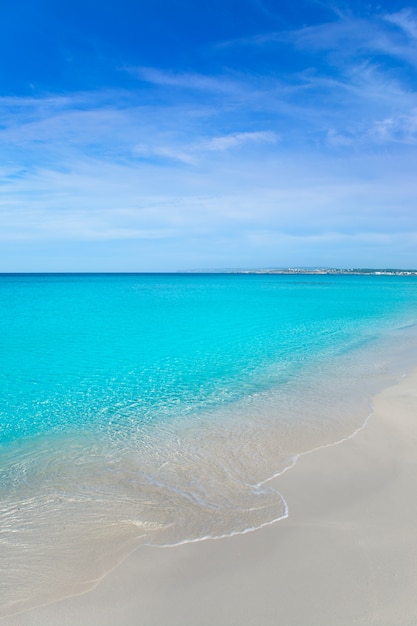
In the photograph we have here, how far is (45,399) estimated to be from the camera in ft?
35.3

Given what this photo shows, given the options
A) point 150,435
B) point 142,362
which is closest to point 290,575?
point 150,435

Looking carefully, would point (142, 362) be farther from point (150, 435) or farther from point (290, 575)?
point (290, 575)

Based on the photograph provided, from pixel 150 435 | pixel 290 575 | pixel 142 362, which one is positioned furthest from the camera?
pixel 142 362

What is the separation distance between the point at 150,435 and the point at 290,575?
4406mm

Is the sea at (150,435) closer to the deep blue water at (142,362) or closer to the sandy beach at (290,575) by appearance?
the deep blue water at (142,362)

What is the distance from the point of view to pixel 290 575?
14.2ft

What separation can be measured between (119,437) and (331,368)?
310 inches

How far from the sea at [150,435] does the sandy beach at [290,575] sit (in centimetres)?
23

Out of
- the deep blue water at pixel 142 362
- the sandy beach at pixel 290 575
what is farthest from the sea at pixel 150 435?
the sandy beach at pixel 290 575

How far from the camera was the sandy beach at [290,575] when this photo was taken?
12.6 ft

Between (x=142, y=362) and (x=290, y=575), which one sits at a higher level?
(x=142, y=362)

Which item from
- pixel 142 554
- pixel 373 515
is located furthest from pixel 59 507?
pixel 373 515

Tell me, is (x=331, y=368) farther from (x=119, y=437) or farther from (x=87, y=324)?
(x=87, y=324)

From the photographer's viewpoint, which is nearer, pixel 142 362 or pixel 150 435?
pixel 150 435
